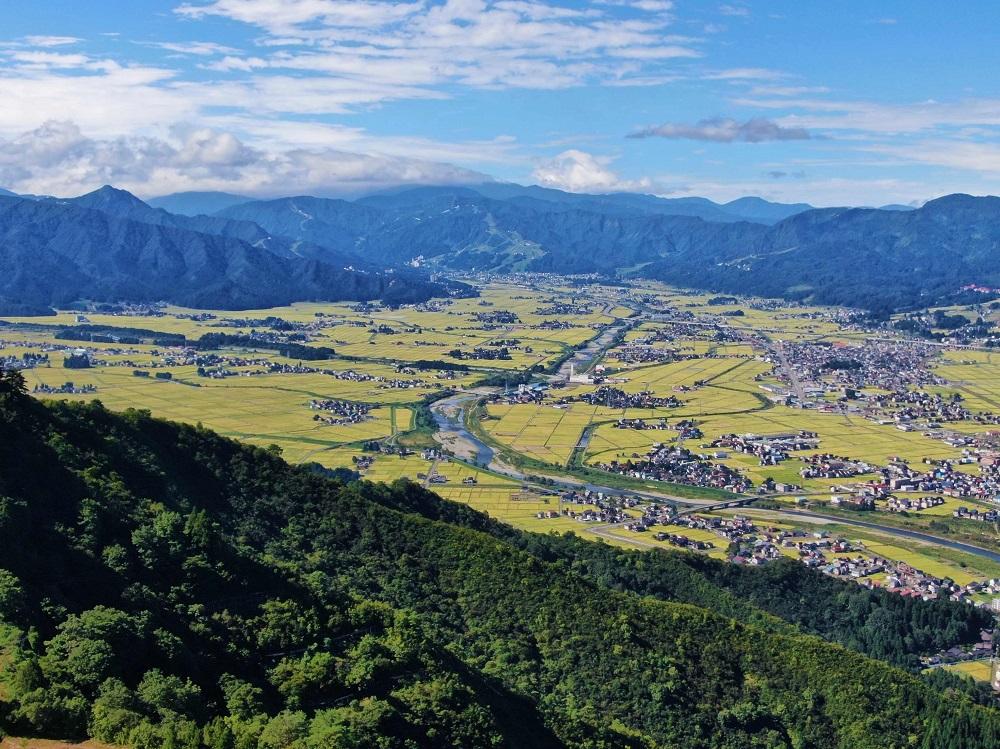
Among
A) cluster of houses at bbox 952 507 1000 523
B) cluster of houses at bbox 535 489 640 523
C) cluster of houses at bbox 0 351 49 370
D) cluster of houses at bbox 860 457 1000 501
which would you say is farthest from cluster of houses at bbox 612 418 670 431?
cluster of houses at bbox 0 351 49 370

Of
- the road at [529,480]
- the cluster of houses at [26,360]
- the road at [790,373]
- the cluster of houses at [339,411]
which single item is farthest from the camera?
the cluster of houses at [26,360]

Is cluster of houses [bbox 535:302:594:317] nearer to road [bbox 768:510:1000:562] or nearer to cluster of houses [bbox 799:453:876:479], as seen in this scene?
cluster of houses [bbox 799:453:876:479]

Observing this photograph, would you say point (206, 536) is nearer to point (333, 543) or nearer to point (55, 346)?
point (333, 543)

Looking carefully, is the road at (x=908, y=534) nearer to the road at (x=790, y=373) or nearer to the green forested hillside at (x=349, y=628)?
the green forested hillside at (x=349, y=628)

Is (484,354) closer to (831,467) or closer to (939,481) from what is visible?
(831,467)

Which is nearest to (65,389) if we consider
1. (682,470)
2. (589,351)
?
(682,470)

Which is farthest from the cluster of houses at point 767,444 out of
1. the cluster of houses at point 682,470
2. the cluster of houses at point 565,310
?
the cluster of houses at point 565,310
